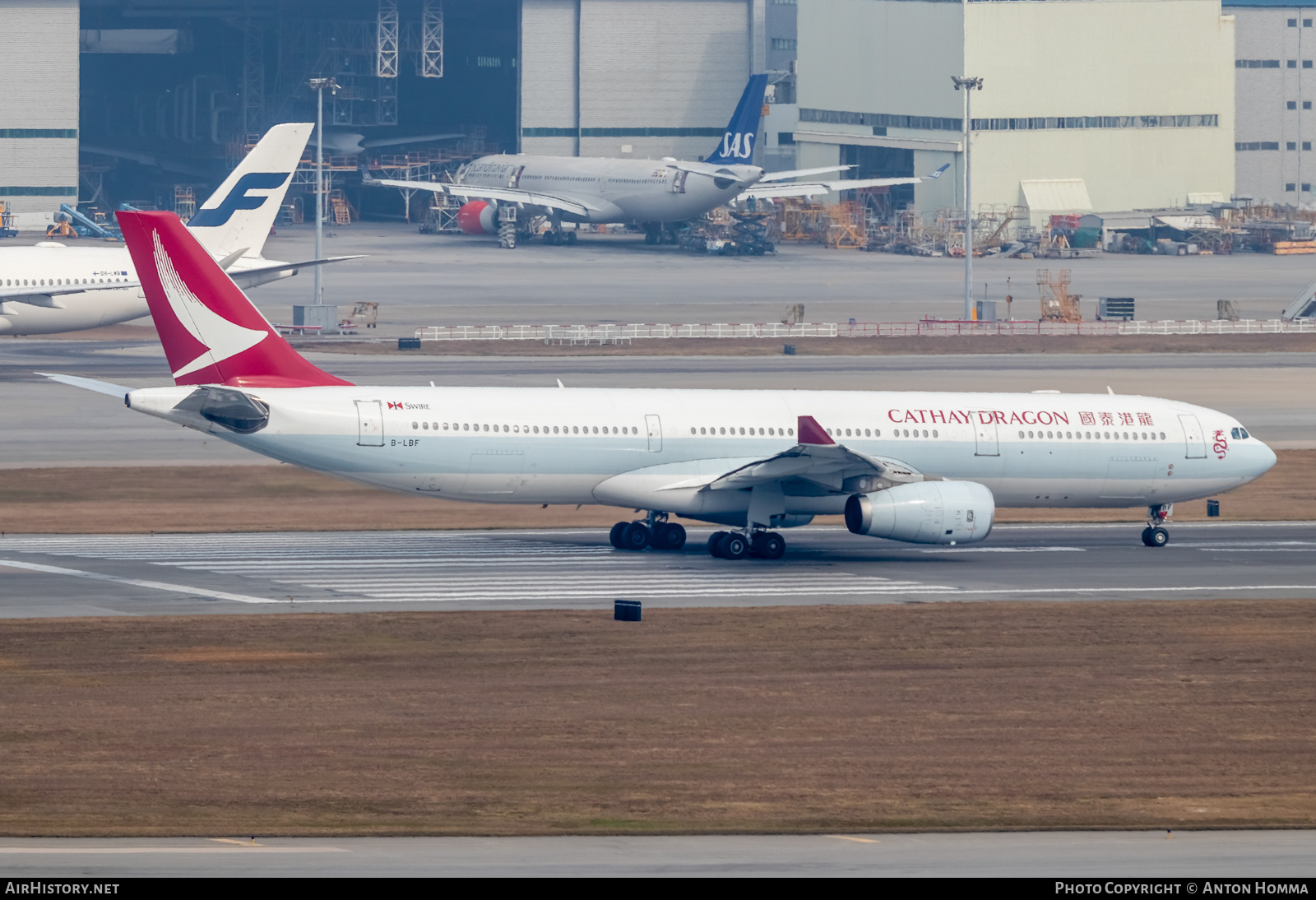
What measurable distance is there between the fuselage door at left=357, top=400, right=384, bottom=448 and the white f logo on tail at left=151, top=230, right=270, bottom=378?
3154 millimetres

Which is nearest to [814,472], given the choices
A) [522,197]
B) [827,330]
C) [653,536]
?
[653,536]

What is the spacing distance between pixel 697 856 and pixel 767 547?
24404 mm

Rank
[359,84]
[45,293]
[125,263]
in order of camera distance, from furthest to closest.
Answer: [359,84] < [125,263] < [45,293]

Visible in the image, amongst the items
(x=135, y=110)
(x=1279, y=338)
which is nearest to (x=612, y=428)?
(x=1279, y=338)

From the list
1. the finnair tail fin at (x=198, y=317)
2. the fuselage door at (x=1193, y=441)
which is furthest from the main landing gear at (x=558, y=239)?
the finnair tail fin at (x=198, y=317)

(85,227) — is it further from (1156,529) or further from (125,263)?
(1156,529)

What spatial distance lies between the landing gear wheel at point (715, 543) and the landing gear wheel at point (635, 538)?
162cm

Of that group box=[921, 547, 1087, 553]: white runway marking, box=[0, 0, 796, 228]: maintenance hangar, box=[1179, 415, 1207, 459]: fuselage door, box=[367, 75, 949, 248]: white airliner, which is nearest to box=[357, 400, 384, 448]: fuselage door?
box=[921, 547, 1087, 553]: white runway marking

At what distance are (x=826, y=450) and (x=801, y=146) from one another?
420ft

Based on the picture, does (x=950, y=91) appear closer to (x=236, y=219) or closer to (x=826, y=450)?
(x=236, y=219)

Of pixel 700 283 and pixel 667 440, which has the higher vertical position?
pixel 700 283

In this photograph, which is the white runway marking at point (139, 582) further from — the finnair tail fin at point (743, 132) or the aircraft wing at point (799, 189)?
the aircraft wing at point (799, 189)

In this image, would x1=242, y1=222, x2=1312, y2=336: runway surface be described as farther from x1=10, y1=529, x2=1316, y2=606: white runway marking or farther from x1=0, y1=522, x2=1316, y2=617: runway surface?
x1=0, y1=522, x2=1316, y2=617: runway surface

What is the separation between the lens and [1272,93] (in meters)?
163
